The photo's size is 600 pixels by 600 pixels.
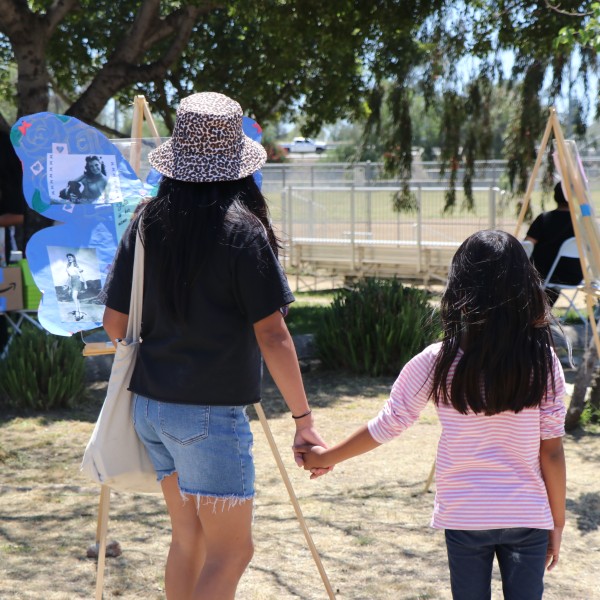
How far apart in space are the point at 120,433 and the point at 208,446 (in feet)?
0.98

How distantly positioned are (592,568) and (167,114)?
9.58 meters

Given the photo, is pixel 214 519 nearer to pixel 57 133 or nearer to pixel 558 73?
pixel 57 133

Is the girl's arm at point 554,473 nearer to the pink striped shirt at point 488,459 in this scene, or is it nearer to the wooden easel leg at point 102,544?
the pink striped shirt at point 488,459

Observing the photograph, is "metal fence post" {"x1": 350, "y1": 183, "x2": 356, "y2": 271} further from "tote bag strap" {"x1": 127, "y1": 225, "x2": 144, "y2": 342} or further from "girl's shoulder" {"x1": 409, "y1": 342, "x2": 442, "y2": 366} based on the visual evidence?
"girl's shoulder" {"x1": 409, "y1": 342, "x2": 442, "y2": 366}

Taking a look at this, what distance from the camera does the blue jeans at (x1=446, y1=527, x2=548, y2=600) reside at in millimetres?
2254

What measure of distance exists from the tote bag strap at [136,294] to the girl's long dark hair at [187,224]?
0.8 inches

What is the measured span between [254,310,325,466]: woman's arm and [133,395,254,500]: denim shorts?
→ 0.45 feet

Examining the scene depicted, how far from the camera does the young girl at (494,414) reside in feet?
7.29

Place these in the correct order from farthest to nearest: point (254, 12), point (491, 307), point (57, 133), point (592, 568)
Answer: point (254, 12), point (592, 568), point (57, 133), point (491, 307)

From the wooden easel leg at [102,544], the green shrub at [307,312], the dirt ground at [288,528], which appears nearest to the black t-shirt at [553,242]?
the green shrub at [307,312]

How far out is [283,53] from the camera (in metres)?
9.98

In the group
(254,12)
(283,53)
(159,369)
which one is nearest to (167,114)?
(283,53)

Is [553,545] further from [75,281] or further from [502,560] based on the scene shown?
[75,281]

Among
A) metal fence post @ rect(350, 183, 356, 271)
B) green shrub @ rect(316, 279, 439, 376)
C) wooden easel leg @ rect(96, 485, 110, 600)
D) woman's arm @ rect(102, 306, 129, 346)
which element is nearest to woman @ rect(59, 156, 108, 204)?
woman's arm @ rect(102, 306, 129, 346)
